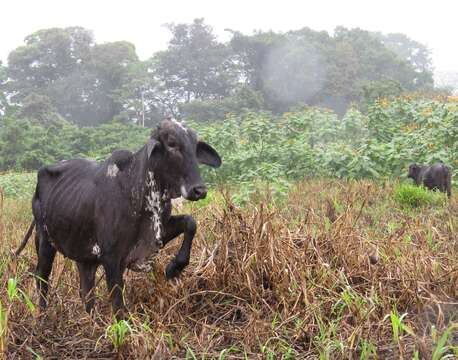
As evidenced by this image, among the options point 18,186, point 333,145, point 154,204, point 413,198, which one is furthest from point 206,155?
point 18,186

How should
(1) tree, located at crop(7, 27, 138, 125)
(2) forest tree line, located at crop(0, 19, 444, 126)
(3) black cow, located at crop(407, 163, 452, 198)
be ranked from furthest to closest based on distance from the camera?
1. (1) tree, located at crop(7, 27, 138, 125)
2. (2) forest tree line, located at crop(0, 19, 444, 126)
3. (3) black cow, located at crop(407, 163, 452, 198)

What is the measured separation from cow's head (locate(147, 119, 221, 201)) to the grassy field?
2.09 ft

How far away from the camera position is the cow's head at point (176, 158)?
9.48 ft

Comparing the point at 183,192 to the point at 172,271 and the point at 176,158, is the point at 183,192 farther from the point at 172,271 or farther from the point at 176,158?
the point at 172,271

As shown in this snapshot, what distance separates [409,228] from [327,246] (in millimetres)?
1266

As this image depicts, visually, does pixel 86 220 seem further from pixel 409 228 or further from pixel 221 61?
pixel 221 61

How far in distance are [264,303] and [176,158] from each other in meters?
0.97

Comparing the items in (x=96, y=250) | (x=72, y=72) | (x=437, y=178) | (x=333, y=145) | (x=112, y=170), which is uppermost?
(x=112, y=170)

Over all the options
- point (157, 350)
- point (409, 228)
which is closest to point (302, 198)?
point (409, 228)

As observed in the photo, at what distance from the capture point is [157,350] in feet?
8.12

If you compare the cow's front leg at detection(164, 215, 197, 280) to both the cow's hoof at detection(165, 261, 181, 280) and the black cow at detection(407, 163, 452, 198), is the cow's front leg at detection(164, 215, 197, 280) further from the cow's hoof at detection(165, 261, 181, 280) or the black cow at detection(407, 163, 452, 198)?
the black cow at detection(407, 163, 452, 198)

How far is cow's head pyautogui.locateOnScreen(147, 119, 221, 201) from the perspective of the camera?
2889 mm

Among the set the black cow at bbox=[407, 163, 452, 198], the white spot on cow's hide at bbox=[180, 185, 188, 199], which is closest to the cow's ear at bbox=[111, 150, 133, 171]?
the white spot on cow's hide at bbox=[180, 185, 188, 199]

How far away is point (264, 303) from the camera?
3.22 meters
